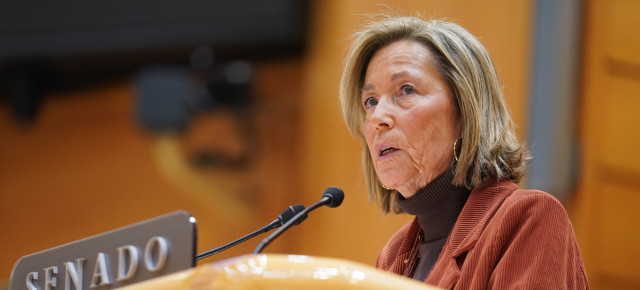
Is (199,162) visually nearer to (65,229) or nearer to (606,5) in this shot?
(65,229)

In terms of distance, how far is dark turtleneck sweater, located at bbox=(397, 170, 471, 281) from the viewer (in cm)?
203

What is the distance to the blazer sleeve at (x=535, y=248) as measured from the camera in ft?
5.34

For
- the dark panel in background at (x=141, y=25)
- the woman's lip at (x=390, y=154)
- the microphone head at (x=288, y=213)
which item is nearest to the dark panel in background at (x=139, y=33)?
the dark panel in background at (x=141, y=25)

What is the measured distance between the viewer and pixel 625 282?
12.0 ft

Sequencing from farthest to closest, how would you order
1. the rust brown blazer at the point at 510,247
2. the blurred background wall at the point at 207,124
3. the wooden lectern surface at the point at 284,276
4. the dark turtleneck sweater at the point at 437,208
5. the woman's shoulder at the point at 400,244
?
the blurred background wall at the point at 207,124 < the woman's shoulder at the point at 400,244 < the dark turtleneck sweater at the point at 437,208 < the rust brown blazer at the point at 510,247 < the wooden lectern surface at the point at 284,276

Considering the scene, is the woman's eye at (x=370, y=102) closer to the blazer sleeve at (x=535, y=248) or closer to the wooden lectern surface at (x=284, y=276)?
the blazer sleeve at (x=535, y=248)

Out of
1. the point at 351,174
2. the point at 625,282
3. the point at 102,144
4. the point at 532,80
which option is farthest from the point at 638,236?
the point at 102,144

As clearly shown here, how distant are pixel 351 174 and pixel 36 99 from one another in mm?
2186

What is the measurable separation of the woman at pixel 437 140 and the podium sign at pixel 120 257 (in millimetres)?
547

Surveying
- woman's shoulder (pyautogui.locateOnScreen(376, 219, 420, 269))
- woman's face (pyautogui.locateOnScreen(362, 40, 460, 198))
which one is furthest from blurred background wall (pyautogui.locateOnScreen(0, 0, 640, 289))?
woman's face (pyautogui.locateOnScreen(362, 40, 460, 198))

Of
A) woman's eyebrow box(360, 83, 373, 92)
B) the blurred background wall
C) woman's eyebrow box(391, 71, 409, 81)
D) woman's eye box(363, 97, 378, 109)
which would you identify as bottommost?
the blurred background wall

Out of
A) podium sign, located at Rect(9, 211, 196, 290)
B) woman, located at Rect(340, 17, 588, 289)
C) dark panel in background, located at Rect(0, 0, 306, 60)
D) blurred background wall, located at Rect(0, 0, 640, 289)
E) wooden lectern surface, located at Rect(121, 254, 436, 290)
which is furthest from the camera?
dark panel in background, located at Rect(0, 0, 306, 60)

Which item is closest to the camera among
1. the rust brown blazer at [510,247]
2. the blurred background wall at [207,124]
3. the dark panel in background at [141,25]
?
the rust brown blazer at [510,247]

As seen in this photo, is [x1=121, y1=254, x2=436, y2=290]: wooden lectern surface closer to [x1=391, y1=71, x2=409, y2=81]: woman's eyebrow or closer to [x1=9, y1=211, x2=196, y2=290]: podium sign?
[x1=9, y1=211, x2=196, y2=290]: podium sign
